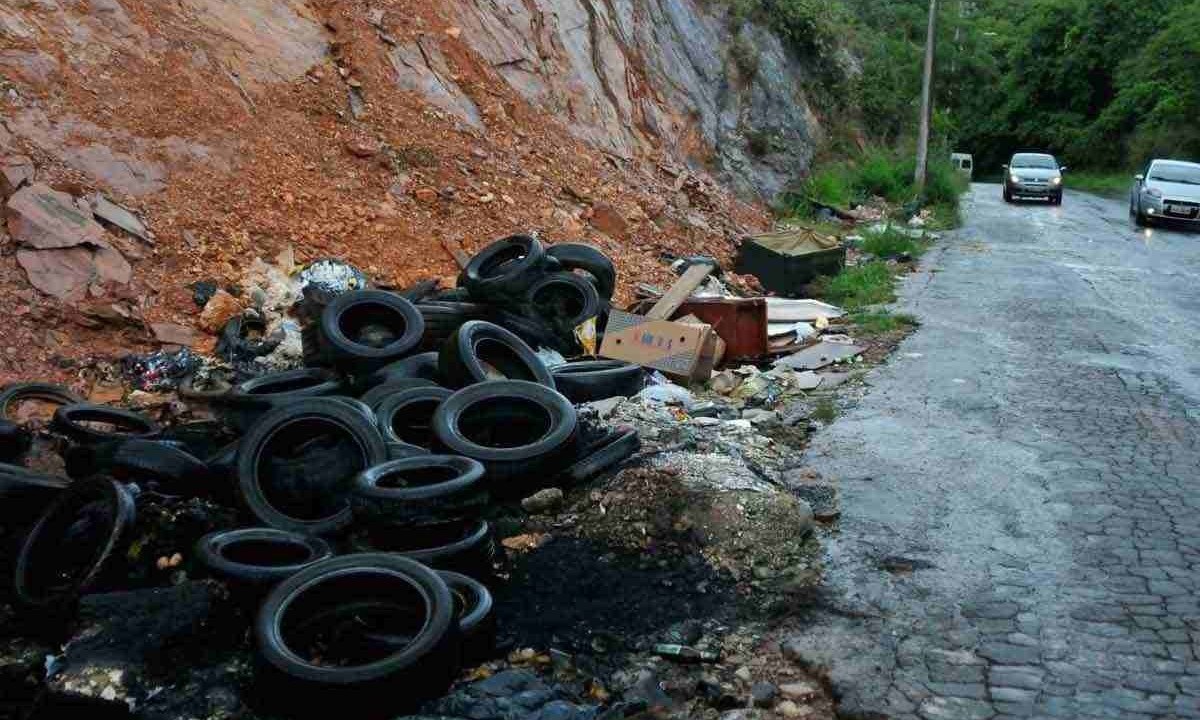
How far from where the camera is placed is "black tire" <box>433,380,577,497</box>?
22.5ft

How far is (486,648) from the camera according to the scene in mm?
5230

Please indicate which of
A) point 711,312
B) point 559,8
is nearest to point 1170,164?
point 559,8

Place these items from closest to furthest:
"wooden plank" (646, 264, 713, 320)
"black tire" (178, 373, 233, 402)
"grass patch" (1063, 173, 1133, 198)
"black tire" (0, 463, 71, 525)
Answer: "black tire" (0, 463, 71, 525) < "black tire" (178, 373, 233, 402) < "wooden plank" (646, 264, 713, 320) < "grass patch" (1063, 173, 1133, 198)

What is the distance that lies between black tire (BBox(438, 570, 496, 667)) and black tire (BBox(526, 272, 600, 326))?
17.8ft

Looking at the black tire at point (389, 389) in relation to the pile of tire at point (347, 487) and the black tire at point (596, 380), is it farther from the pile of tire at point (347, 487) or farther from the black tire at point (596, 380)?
the black tire at point (596, 380)

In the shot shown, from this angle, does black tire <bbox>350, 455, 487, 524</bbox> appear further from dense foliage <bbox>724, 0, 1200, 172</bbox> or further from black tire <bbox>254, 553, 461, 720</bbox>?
dense foliage <bbox>724, 0, 1200, 172</bbox>

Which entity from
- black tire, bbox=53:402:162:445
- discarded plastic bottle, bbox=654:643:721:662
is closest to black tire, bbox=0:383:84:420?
black tire, bbox=53:402:162:445

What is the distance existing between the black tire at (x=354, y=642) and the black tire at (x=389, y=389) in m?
2.59

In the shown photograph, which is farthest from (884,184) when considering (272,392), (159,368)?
(272,392)

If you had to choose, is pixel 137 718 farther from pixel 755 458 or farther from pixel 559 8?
pixel 559 8

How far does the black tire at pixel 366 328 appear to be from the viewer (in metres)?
8.70

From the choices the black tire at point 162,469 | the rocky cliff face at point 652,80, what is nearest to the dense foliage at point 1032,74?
the rocky cliff face at point 652,80

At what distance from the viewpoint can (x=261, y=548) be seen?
19.4 feet

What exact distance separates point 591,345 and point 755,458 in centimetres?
335
